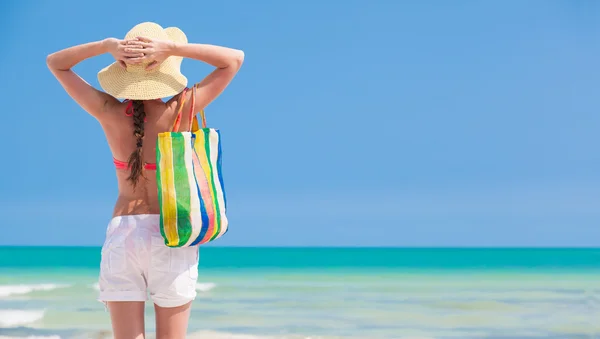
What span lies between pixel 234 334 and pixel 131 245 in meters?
4.01

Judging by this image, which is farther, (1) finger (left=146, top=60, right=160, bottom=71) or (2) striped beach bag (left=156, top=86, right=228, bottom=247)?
(1) finger (left=146, top=60, right=160, bottom=71)

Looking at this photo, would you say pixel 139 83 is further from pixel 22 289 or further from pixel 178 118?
pixel 22 289

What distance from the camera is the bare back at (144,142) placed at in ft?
7.43

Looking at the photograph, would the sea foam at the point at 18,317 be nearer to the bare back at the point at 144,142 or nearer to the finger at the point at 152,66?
the bare back at the point at 144,142

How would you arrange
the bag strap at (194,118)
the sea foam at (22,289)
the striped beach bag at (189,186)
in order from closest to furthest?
the striped beach bag at (189,186) < the bag strap at (194,118) < the sea foam at (22,289)

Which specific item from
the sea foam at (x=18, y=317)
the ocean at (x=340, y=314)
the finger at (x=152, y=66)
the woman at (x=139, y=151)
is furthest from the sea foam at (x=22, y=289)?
the finger at (x=152, y=66)

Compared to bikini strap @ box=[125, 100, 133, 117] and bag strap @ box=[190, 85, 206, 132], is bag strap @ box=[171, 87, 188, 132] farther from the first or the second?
bikini strap @ box=[125, 100, 133, 117]

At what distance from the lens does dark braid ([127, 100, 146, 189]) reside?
2.25 m

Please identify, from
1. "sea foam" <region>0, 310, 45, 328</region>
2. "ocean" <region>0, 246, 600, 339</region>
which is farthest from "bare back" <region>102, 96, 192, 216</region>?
"sea foam" <region>0, 310, 45, 328</region>

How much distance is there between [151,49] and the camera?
224 centimetres

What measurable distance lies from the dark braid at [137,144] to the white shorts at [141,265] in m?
0.12

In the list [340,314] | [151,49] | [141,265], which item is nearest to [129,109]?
[151,49]

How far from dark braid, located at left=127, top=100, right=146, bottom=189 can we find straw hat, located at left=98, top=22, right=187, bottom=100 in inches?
2.0

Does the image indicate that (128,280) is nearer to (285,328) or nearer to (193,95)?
(193,95)
